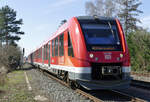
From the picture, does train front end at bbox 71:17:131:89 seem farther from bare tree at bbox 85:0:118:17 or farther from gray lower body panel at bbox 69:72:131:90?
bare tree at bbox 85:0:118:17

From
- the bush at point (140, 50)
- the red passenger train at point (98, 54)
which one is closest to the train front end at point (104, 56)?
the red passenger train at point (98, 54)

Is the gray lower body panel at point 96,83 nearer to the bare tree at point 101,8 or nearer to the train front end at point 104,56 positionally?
the train front end at point 104,56

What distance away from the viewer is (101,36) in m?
9.12

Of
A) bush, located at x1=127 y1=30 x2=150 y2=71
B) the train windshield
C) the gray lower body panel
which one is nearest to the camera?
the gray lower body panel

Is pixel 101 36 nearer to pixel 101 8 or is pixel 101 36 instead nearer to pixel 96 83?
pixel 96 83

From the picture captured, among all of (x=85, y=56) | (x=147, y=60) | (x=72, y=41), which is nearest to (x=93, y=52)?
(x=85, y=56)

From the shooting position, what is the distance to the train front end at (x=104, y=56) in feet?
27.4

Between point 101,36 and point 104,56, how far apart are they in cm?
99

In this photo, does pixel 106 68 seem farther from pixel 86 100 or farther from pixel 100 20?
pixel 100 20

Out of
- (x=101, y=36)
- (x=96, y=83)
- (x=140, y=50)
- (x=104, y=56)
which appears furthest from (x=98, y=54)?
(x=140, y=50)

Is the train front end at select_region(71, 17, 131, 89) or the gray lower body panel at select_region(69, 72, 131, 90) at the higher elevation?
the train front end at select_region(71, 17, 131, 89)

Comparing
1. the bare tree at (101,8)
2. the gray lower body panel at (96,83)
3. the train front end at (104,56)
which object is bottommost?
the gray lower body panel at (96,83)

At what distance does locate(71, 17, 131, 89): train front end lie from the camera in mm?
8344

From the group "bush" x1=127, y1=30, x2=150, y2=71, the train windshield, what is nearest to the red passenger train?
the train windshield
